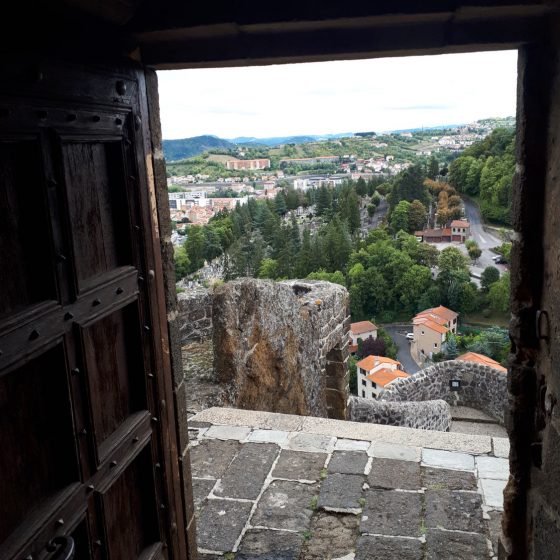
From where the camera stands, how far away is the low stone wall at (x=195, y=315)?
6.82 m

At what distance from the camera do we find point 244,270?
83.3 ft

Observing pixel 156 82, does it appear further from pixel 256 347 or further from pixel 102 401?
pixel 256 347

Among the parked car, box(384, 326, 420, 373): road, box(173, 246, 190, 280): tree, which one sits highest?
box(173, 246, 190, 280): tree

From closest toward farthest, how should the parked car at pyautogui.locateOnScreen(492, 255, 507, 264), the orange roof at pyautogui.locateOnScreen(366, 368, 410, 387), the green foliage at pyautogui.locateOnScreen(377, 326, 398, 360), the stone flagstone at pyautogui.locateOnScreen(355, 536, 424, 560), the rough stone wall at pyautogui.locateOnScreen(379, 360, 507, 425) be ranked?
the stone flagstone at pyautogui.locateOnScreen(355, 536, 424, 560) < the rough stone wall at pyautogui.locateOnScreen(379, 360, 507, 425) < the orange roof at pyautogui.locateOnScreen(366, 368, 410, 387) < the green foliage at pyautogui.locateOnScreen(377, 326, 398, 360) < the parked car at pyautogui.locateOnScreen(492, 255, 507, 264)

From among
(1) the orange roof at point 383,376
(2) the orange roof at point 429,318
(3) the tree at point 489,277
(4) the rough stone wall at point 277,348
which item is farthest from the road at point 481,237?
(4) the rough stone wall at point 277,348

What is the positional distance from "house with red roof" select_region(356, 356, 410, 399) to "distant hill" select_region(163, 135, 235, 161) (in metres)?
24.0

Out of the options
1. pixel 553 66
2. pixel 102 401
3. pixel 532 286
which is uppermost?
pixel 553 66

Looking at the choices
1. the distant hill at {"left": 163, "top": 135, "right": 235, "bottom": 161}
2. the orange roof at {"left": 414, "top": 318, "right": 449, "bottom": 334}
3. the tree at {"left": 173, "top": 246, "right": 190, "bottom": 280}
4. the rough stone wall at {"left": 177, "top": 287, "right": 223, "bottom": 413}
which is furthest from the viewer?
the distant hill at {"left": 163, "top": 135, "right": 235, "bottom": 161}

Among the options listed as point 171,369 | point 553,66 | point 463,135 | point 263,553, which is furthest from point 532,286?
point 463,135

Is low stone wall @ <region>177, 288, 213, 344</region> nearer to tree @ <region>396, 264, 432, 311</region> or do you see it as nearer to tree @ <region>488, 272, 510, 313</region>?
tree @ <region>396, 264, 432, 311</region>

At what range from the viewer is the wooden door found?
4.14 feet

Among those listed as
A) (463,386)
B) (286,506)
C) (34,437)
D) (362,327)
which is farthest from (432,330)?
(34,437)

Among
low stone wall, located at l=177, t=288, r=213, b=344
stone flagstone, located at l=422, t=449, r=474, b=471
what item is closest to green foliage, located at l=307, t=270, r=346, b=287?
low stone wall, located at l=177, t=288, r=213, b=344

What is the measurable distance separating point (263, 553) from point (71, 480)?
1763mm
